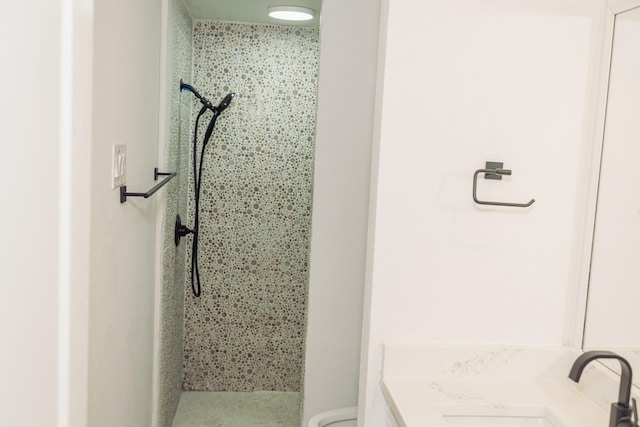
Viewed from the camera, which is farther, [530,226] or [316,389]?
[316,389]

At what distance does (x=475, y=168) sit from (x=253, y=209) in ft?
6.50

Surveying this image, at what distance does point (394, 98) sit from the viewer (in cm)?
169

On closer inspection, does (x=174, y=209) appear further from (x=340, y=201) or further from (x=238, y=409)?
(x=238, y=409)

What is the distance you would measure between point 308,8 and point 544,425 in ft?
7.06

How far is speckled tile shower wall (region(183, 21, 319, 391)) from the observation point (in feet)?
11.3

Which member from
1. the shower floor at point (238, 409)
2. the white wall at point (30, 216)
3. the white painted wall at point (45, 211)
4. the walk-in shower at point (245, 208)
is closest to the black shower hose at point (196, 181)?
the walk-in shower at point (245, 208)

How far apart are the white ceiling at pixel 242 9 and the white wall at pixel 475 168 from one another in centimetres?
135

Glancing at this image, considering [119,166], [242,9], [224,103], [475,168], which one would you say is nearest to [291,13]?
[242,9]

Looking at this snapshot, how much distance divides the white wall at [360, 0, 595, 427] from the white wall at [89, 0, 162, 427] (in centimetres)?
73

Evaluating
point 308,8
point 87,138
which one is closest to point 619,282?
point 87,138

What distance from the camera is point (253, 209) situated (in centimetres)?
354

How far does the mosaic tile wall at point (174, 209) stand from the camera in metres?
2.73

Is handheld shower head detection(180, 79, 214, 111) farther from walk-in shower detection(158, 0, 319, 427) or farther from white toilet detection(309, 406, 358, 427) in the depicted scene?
white toilet detection(309, 406, 358, 427)

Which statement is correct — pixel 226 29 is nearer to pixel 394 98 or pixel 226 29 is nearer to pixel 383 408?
pixel 394 98
